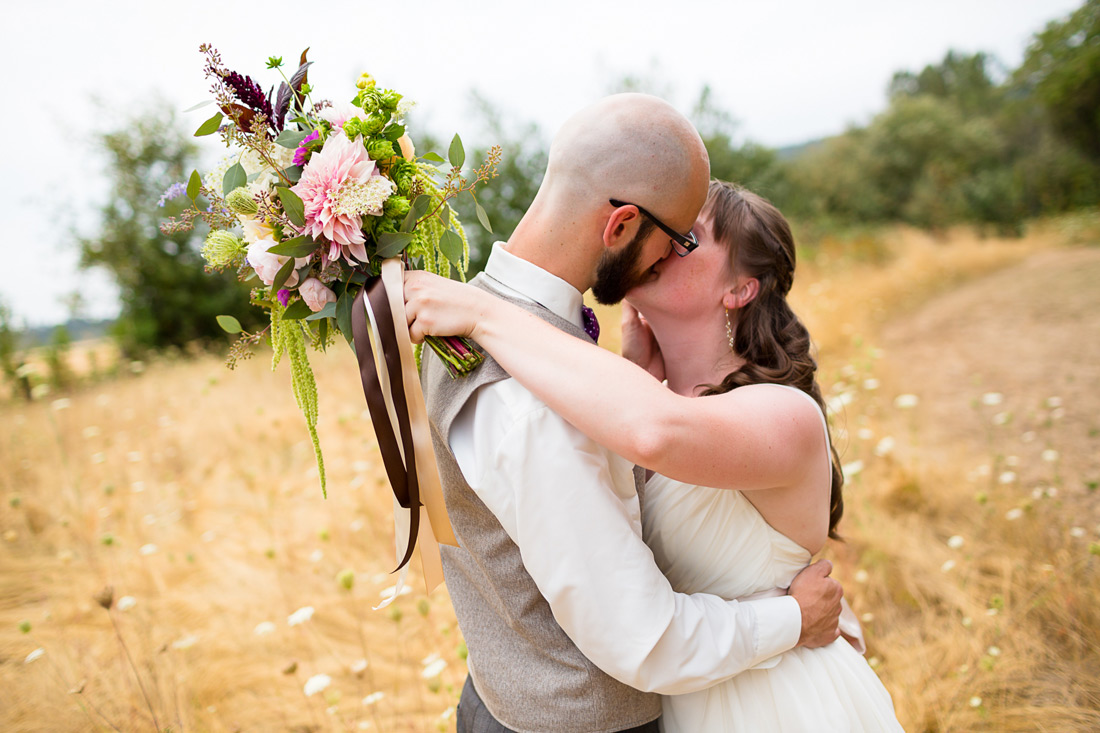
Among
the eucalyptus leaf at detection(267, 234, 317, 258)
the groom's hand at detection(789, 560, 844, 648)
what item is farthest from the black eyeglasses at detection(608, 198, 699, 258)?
the groom's hand at detection(789, 560, 844, 648)

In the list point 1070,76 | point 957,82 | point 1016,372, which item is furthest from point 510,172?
point 957,82

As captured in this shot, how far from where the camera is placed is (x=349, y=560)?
4059mm

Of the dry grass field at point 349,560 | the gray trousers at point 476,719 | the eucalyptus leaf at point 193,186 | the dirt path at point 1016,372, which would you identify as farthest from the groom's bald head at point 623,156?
the dirt path at point 1016,372

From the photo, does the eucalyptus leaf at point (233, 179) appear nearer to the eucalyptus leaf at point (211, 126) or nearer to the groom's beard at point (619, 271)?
the eucalyptus leaf at point (211, 126)

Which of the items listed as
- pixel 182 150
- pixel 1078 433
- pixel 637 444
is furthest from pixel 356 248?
pixel 182 150

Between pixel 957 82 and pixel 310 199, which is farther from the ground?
pixel 310 199

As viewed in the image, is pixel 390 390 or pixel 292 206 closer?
pixel 292 206

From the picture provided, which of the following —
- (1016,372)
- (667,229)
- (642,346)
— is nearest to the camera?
(667,229)

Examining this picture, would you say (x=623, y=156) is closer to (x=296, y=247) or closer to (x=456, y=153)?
(x=456, y=153)

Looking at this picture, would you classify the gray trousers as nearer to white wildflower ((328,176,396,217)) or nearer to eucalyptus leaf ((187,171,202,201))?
white wildflower ((328,176,396,217))

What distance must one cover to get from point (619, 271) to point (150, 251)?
17446 mm

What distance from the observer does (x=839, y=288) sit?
10305mm

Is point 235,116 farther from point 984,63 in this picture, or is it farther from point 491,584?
point 984,63

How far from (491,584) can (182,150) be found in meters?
18.1
